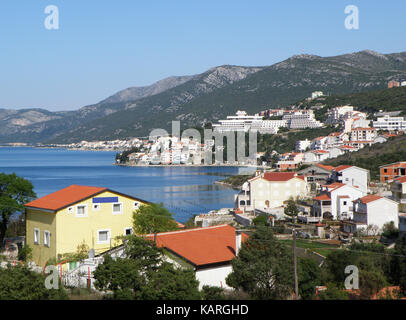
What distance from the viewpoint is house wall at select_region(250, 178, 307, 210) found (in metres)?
27.8

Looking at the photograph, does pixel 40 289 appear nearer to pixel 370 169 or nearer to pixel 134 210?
pixel 134 210

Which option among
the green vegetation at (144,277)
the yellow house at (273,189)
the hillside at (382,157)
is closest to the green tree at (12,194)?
the green vegetation at (144,277)

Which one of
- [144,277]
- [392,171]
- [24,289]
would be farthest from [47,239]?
[392,171]

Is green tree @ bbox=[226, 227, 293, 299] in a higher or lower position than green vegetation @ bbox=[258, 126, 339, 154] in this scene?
lower

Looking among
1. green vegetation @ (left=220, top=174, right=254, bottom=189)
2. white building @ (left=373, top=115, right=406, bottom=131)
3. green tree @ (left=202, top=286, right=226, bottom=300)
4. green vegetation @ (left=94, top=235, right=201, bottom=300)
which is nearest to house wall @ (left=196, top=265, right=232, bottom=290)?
green vegetation @ (left=94, top=235, right=201, bottom=300)

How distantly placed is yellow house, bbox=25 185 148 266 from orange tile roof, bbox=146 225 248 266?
171cm

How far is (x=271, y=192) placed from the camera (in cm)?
2800

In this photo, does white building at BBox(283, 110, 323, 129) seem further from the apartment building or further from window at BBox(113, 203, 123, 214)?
window at BBox(113, 203, 123, 214)

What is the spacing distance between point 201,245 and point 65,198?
3.15m

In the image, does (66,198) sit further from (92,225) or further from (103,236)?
(103,236)

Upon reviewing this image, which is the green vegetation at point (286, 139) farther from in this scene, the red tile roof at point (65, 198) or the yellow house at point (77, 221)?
the yellow house at point (77, 221)

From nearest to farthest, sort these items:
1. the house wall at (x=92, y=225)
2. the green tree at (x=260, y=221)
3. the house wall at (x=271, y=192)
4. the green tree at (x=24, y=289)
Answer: the green tree at (x=24, y=289) < the house wall at (x=92, y=225) < the green tree at (x=260, y=221) < the house wall at (x=271, y=192)

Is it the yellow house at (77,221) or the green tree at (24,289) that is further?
the yellow house at (77,221)

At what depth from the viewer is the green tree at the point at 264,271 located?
Answer: 24.4ft
